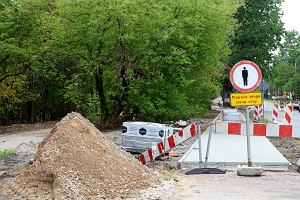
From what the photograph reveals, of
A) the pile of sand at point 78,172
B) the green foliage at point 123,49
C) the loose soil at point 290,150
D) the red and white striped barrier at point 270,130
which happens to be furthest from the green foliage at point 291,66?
the pile of sand at point 78,172

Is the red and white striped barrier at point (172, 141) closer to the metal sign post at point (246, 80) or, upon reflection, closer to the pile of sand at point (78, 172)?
the metal sign post at point (246, 80)

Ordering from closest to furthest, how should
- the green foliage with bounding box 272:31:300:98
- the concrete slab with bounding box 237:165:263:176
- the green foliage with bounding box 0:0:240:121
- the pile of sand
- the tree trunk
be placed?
the pile of sand < the concrete slab with bounding box 237:165:263:176 < the green foliage with bounding box 0:0:240:121 < the tree trunk < the green foliage with bounding box 272:31:300:98

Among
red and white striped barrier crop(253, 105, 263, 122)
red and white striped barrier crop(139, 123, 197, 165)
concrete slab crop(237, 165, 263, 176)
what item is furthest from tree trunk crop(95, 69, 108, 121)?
concrete slab crop(237, 165, 263, 176)

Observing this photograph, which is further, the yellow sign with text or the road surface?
the yellow sign with text

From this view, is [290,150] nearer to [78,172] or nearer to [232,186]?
[232,186]

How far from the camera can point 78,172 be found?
8.88 meters

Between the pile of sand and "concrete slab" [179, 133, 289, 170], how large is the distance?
136 inches

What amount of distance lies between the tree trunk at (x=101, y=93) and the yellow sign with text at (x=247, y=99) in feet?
53.1

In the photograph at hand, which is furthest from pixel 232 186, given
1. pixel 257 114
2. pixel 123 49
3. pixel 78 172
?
pixel 257 114

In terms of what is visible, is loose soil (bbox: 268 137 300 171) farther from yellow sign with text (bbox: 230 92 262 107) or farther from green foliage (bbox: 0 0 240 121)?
green foliage (bbox: 0 0 240 121)

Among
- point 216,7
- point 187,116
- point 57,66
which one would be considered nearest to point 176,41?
point 216,7

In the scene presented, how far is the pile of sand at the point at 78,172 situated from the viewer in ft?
28.1

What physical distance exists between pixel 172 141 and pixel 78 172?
12.9 ft

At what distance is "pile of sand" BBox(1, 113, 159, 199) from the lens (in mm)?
8570
